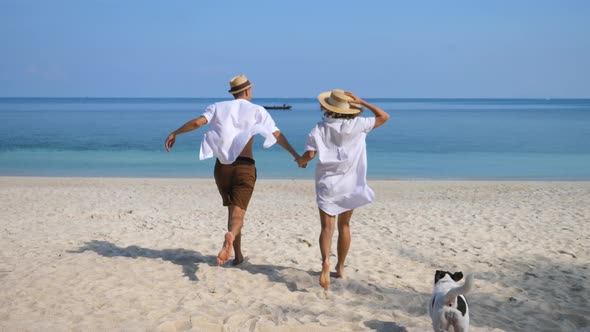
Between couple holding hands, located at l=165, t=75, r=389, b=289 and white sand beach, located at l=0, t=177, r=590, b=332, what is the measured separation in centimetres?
51

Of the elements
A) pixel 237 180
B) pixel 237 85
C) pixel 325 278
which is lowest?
pixel 325 278

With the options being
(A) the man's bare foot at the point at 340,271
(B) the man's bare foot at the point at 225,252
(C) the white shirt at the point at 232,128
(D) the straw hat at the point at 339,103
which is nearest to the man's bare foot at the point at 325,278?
(A) the man's bare foot at the point at 340,271

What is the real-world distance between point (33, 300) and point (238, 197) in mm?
1969

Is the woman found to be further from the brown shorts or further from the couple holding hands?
the brown shorts

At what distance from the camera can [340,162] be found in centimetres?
510

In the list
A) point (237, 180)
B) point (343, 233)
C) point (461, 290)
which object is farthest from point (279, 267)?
point (461, 290)

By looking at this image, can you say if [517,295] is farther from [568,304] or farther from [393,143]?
[393,143]

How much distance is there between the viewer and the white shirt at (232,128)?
17.7ft

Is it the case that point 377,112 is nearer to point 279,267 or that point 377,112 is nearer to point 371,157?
point 279,267

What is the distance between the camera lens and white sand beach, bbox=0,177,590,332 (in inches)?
179

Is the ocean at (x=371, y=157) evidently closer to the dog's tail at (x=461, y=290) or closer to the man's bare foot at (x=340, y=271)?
the man's bare foot at (x=340, y=271)

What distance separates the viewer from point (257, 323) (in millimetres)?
4316

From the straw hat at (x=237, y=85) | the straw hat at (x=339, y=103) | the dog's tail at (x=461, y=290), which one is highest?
the straw hat at (x=237, y=85)

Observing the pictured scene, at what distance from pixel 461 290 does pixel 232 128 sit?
8.91 feet
